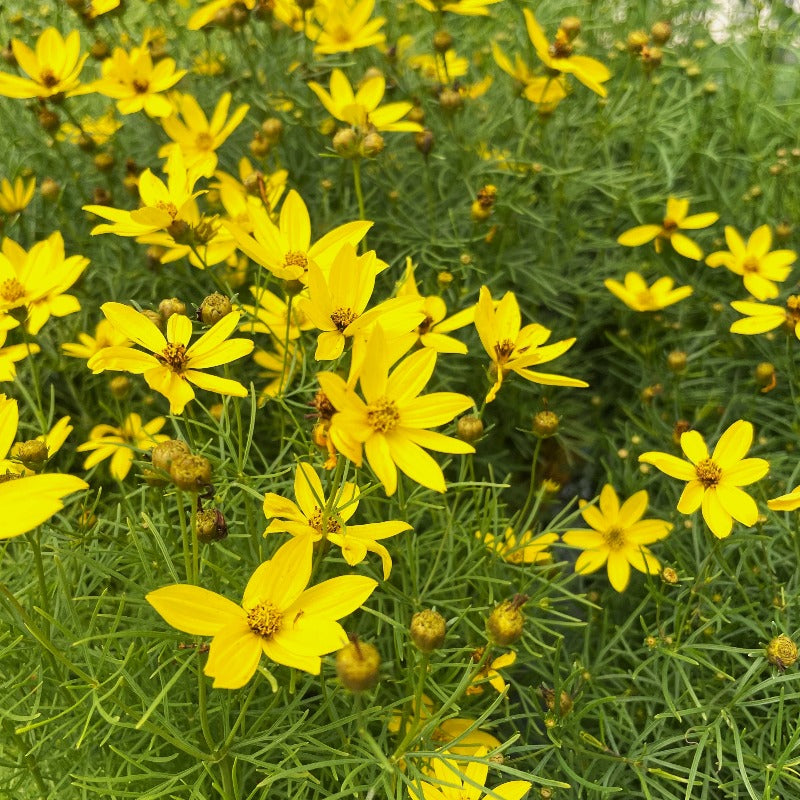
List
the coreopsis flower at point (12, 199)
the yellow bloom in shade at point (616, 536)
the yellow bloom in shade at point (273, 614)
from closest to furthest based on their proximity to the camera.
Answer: the yellow bloom in shade at point (273, 614), the yellow bloom in shade at point (616, 536), the coreopsis flower at point (12, 199)

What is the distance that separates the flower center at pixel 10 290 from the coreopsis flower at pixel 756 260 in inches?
45.6

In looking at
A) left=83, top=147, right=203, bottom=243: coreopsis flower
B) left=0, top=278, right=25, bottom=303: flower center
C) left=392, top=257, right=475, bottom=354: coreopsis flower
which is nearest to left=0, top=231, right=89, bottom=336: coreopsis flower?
left=0, top=278, right=25, bottom=303: flower center

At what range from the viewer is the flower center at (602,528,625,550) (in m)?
1.22

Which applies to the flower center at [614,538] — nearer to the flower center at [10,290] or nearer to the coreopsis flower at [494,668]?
the coreopsis flower at [494,668]

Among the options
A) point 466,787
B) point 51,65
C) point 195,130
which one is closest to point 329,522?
point 466,787

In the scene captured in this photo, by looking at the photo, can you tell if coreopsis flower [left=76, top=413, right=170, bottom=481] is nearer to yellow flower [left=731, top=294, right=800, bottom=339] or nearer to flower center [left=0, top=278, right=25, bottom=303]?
flower center [left=0, top=278, right=25, bottom=303]

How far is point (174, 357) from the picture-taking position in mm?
849

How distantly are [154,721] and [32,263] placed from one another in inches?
26.6

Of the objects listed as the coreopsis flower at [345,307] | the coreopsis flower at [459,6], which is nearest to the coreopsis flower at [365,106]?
the coreopsis flower at [459,6]

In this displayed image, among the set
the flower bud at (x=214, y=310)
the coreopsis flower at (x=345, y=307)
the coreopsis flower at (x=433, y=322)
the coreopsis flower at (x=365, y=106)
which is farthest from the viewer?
the coreopsis flower at (x=365, y=106)

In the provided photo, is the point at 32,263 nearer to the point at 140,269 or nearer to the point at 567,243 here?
the point at 140,269

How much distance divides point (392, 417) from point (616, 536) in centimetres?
60

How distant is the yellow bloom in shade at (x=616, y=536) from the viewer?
120 centimetres

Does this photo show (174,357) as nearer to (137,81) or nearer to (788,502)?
(788,502)
